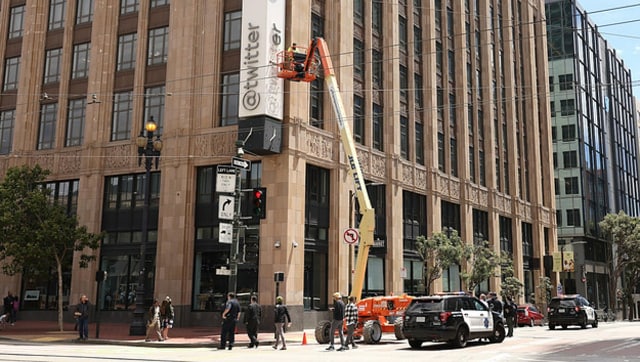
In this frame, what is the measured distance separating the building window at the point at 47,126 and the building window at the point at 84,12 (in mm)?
5666

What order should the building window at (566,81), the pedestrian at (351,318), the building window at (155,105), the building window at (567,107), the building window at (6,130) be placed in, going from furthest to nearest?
1. the building window at (566,81)
2. the building window at (567,107)
3. the building window at (6,130)
4. the building window at (155,105)
5. the pedestrian at (351,318)

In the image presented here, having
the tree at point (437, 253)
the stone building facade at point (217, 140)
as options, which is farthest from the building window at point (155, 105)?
the tree at point (437, 253)

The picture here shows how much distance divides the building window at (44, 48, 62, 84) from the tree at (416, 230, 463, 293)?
2537 cm

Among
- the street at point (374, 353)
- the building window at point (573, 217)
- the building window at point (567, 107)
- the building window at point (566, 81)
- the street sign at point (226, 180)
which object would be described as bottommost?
the street at point (374, 353)

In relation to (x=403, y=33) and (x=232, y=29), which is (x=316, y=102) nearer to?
(x=232, y=29)

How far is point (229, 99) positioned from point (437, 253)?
15431 millimetres

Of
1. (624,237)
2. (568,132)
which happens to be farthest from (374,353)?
(568,132)

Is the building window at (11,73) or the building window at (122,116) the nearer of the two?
the building window at (122,116)

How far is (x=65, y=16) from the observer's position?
4116 centimetres

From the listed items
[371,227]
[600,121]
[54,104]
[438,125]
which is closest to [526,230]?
[438,125]

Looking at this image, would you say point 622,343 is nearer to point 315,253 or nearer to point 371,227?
point 371,227

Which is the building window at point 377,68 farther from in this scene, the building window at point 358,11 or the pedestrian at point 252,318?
the pedestrian at point 252,318

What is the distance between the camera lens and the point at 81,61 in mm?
40000

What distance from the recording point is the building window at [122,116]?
3756 cm
